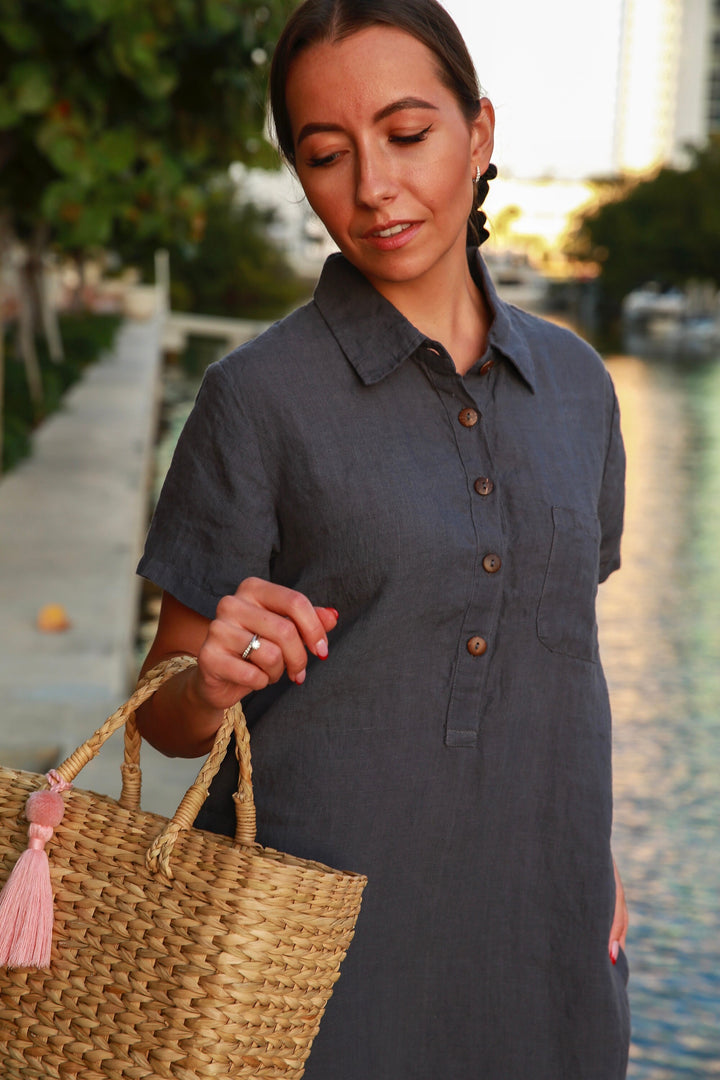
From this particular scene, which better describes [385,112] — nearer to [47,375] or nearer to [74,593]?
[74,593]

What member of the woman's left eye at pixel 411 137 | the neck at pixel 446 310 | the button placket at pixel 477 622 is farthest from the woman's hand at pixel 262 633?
the woman's left eye at pixel 411 137

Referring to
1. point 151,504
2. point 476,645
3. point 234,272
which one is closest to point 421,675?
point 476,645

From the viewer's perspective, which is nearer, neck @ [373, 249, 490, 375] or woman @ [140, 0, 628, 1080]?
woman @ [140, 0, 628, 1080]

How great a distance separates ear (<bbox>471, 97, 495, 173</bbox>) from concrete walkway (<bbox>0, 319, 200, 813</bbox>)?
296cm

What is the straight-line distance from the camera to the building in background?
122 m

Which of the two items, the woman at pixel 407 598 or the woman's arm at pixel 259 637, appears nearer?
the woman's arm at pixel 259 637

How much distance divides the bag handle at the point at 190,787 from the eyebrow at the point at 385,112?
619mm

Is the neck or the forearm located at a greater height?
the neck

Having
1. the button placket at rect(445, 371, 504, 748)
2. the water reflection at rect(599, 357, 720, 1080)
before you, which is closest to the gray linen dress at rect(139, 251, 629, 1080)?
the button placket at rect(445, 371, 504, 748)

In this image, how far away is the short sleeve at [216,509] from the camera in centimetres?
155

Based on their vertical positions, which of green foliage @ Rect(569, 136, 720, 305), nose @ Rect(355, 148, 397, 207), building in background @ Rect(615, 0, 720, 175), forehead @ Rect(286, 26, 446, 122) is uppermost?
building in background @ Rect(615, 0, 720, 175)

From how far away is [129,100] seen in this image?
21.2ft

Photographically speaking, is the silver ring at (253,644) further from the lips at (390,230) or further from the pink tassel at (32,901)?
the lips at (390,230)

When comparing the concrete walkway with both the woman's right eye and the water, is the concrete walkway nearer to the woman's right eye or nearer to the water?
the water
